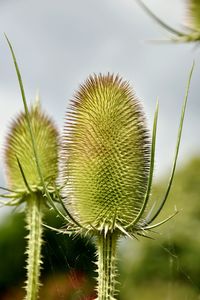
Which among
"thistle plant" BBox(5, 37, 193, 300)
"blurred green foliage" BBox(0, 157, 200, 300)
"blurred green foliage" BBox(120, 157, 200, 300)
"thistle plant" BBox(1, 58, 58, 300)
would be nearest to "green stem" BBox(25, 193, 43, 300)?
"thistle plant" BBox(1, 58, 58, 300)

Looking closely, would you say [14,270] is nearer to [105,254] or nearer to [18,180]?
[18,180]

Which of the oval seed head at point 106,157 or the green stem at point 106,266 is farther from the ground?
the oval seed head at point 106,157

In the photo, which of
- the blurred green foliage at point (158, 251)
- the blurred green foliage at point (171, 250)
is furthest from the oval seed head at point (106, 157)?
the blurred green foliage at point (171, 250)

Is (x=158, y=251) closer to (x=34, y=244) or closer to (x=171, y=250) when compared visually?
(x=171, y=250)

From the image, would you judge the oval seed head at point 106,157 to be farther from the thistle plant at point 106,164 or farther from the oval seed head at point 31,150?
the oval seed head at point 31,150

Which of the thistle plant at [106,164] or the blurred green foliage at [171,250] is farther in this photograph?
the blurred green foliage at [171,250]

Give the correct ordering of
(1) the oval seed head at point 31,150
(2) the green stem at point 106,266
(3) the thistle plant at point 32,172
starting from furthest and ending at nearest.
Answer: (1) the oval seed head at point 31,150 < (3) the thistle plant at point 32,172 < (2) the green stem at point 106,266

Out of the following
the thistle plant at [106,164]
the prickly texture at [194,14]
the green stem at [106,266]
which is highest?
the prickly texture at [194,14]

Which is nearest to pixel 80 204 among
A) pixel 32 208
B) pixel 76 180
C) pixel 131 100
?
pixel 76 180
